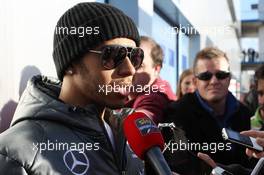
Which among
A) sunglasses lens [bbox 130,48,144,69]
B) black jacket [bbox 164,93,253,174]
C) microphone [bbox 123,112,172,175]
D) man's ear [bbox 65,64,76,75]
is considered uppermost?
sunglasses lens [bbox 130,48,144,69]

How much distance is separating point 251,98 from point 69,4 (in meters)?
1.91

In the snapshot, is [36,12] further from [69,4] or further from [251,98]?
[251,98]

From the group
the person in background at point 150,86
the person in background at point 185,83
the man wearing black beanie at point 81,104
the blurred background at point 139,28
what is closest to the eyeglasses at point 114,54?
the man wearing black beanie at point 81,104

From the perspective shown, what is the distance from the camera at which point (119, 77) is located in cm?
83

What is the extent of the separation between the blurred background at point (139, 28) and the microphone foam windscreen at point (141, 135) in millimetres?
354

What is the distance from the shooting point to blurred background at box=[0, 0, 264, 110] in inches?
39.2

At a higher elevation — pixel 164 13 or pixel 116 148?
pixel 164 13

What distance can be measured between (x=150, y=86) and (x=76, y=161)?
0.58m

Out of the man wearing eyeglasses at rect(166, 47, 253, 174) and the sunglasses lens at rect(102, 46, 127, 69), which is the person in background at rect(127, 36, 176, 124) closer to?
the man wearing eyeglasses at rect(166, 47, 253, 174)

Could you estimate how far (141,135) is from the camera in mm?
715

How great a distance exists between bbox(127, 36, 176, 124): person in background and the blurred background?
21 cm

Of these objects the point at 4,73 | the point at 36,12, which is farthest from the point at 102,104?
the point at 36,12

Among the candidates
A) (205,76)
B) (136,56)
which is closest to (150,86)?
(205,76)

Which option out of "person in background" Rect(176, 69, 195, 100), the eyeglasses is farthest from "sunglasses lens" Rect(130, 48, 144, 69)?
"person in background" Rect(176, 69, 195, 100)
